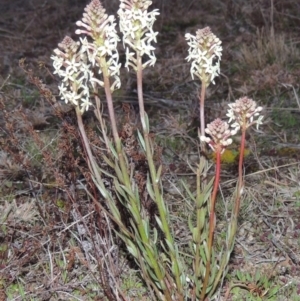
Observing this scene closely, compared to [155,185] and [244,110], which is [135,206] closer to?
[155,185]

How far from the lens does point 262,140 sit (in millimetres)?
4281

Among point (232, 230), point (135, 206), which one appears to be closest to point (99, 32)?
point (135, 206)

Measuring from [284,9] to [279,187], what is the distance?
3281 mm

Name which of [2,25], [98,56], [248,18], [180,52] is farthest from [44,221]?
[2,25]

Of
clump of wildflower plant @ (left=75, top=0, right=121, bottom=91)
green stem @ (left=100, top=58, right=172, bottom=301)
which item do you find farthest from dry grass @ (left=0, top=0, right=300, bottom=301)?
clump of wildflower plant @ (left=75, top=0, right=121, bottom=91)

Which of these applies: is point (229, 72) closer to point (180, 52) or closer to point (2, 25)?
point (180, 52)

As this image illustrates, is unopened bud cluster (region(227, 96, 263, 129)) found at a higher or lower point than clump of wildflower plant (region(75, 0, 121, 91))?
lower

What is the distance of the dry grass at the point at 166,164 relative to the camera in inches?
121

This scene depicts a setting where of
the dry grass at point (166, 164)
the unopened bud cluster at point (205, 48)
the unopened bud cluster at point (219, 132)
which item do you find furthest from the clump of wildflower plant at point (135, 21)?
Result: the dry grass at point (166, 164)

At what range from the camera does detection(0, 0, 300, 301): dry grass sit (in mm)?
3080

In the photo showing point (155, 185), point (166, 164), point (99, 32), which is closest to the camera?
point (99, 32)

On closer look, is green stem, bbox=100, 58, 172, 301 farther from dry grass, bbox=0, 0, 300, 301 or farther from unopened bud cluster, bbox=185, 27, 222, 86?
unopened bud cluster, bbox=185, 27, 222, 86

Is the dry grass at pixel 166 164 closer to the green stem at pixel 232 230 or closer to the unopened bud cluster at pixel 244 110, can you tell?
the green stem at pixel 232 230

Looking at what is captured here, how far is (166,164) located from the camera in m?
3.96
